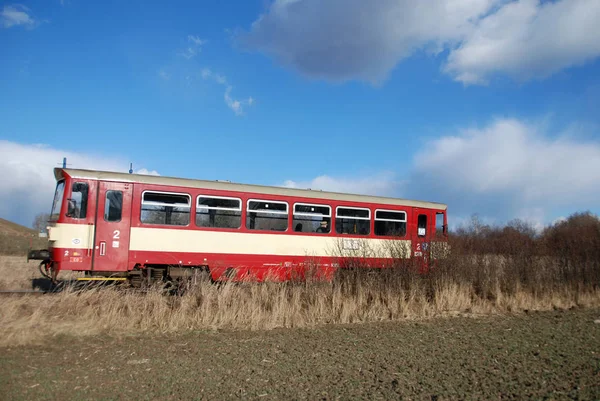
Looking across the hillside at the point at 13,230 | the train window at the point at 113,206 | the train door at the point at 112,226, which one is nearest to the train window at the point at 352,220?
the train door at the point at 112,226

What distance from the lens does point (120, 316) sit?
27.8 ft

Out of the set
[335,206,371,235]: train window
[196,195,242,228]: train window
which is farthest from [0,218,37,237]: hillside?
[335,206,371,235]: train window

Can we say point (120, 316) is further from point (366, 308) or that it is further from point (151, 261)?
point (366, 308)

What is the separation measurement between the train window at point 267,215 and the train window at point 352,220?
1829 millimetres

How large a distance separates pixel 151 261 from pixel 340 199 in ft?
19.5

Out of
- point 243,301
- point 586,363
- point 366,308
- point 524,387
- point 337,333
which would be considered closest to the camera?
point 524,387

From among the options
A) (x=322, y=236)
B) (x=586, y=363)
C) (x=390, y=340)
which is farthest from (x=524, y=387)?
(x=322, y=236)

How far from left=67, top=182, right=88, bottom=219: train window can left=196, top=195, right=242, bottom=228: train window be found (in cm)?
281

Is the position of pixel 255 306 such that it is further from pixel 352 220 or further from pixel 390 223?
pixel 390 223

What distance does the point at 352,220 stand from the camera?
47.2ft

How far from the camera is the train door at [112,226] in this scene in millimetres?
11352

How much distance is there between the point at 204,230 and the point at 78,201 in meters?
3.22

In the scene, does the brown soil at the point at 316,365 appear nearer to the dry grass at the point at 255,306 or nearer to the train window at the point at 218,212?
the dry grass at the point at 255,306

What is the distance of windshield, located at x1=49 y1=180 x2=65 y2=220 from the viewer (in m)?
11.6
